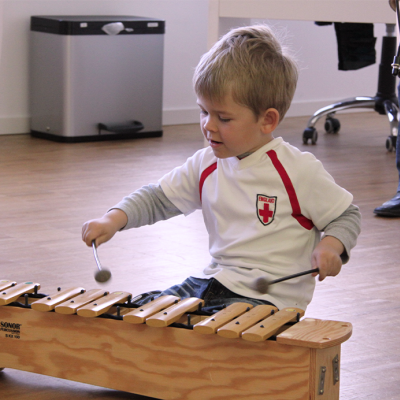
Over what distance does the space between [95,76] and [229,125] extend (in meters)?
2.55

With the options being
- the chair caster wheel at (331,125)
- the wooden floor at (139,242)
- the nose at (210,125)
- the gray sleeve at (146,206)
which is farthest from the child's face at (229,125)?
the chair caster wheel at (331,125)

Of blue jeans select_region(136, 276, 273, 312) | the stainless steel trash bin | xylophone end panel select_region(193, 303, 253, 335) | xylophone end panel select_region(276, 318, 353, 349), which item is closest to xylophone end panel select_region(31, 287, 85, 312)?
blue jeans select_region(136, 276, 273, 312)

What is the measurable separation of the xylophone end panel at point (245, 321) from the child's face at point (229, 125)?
0.27m

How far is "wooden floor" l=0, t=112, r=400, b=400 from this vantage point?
1.26 m

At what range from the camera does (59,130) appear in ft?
11.9

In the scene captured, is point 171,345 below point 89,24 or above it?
below

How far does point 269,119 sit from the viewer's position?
122cm

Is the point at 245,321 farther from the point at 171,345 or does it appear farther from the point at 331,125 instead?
the point at 331,125

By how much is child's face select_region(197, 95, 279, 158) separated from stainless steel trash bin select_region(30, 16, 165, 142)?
246 cm

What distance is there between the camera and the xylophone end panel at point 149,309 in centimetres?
107

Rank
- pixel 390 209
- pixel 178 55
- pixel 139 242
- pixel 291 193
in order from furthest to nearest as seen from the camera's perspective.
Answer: pixel 178 55, pixel 390 209, pixel 139 242, pixel 291 193

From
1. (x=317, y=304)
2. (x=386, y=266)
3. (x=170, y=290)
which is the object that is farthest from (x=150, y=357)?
(x=386, y=266)

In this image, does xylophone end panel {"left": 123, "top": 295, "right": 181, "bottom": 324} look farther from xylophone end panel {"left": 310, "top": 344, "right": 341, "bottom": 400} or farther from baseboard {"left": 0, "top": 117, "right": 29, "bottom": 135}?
baseboard {"left": 0, "top": 117, "right": 29, "bottom": 135}

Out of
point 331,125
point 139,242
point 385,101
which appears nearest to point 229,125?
point 139,242
